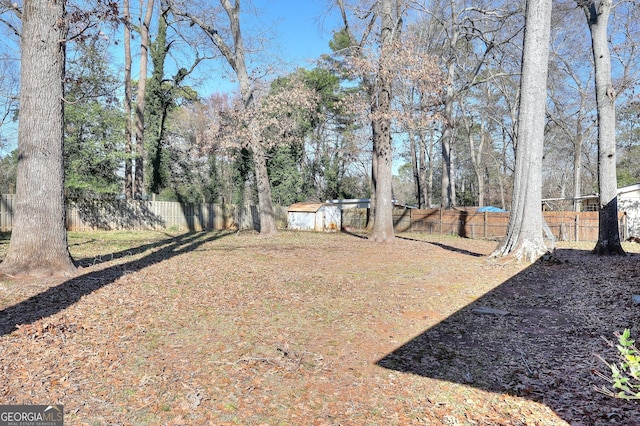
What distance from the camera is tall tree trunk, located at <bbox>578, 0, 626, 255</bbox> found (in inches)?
416

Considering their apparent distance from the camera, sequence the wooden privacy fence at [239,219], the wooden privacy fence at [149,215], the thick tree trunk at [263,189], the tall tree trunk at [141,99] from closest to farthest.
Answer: the thick tree trunk at [263,189] < the wooden privacy fence at [149,215] < the wooden privacy fence at [239,219] < the tall tree trunk at [141,99]

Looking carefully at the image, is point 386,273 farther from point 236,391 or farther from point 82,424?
point 82,424

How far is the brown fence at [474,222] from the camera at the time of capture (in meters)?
17.0

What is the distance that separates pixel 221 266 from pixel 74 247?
17.4 feet

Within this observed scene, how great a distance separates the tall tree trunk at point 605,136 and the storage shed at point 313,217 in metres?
14.8

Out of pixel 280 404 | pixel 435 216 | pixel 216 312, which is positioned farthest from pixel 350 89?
pixel 280 404

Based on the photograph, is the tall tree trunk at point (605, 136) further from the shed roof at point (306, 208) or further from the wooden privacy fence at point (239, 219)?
the shed roof at point (306, 208)

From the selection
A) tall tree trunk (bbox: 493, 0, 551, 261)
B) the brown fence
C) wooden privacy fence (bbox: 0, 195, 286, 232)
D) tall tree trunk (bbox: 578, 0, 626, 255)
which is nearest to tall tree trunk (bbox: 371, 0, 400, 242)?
tall tree trunk (bbox: 493, 0, 551, 261)

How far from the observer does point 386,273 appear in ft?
25.2

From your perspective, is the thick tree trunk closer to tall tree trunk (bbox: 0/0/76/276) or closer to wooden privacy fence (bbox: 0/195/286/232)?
wooden privacy fence (bbox: 0/195/286/232)

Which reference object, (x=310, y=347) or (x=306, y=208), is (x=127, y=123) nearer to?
(x=306, y=208)

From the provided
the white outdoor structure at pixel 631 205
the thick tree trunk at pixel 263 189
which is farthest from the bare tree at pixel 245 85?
the white outdoor structure at pixel 631 205

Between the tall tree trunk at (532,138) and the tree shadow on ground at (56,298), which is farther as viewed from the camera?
the tall tree trunk at (532,138)

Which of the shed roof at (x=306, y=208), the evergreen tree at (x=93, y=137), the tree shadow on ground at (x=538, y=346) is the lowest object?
the tree shadow on ground at (x=538, y=346)
